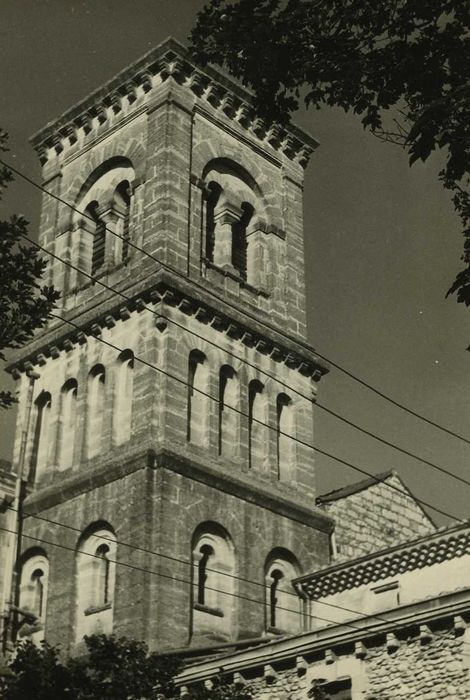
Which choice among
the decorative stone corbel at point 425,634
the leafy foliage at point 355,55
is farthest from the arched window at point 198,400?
the leafy foliage at point 355,55

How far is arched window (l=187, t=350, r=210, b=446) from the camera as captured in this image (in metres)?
33.2

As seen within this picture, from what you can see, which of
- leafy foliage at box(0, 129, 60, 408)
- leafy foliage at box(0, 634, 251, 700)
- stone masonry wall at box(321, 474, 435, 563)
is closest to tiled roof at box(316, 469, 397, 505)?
stone masonry wall at box(321, 474, 435, 563)

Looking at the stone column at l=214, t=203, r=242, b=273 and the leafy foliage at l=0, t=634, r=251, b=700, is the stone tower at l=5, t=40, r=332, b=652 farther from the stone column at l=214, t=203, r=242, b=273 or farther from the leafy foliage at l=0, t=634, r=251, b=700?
the leafy foliage at l=0, t=634, r=251, b=700

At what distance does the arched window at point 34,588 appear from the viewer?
107 ft

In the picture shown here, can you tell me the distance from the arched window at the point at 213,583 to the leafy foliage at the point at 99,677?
776cm

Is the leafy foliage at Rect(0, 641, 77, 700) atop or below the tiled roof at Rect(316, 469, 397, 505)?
below

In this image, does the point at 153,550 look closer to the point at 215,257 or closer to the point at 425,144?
the point at 215,257

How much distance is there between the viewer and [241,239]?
39.1m

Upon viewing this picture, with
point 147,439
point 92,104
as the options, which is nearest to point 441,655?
point 147,439

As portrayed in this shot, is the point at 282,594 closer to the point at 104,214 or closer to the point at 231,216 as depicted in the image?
the point at 231,216

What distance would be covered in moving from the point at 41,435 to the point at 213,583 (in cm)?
762

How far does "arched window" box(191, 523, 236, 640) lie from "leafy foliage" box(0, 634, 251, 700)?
7.76 meters

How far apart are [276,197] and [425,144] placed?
27.4m

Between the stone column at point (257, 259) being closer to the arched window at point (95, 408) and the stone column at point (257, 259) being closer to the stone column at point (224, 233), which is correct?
the stone column at point (224, 233)
